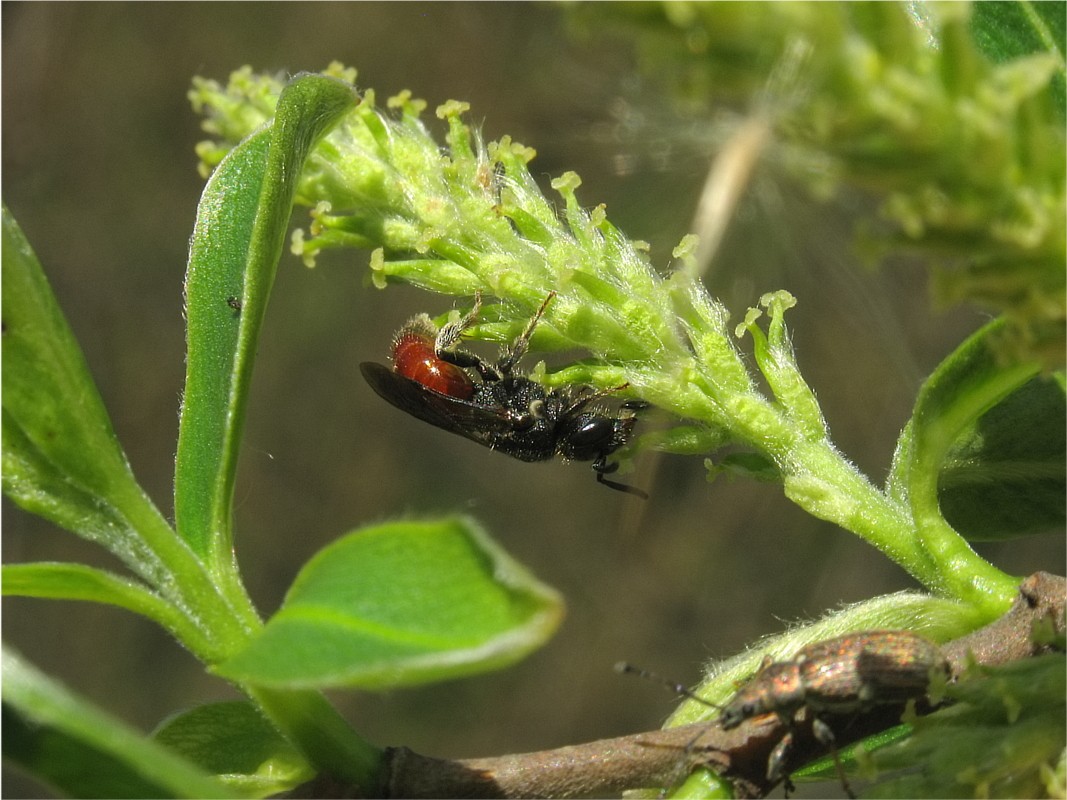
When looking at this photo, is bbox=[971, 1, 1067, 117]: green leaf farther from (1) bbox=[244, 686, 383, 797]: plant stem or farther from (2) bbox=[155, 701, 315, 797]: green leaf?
(2) bbox=[155, 701, 315, 797]: green leaf

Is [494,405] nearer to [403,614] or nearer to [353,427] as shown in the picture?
[403,614]

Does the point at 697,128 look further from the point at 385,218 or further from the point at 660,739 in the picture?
the point at 660,739

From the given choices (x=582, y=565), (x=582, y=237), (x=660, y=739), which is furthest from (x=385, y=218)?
(x=582, y=565)

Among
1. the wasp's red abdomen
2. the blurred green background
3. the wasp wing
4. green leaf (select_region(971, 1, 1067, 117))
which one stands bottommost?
the wasp wing

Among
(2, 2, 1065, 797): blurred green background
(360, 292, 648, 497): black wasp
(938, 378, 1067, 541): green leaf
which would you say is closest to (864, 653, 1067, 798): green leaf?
(938, 378, 1067, 541): green leaf

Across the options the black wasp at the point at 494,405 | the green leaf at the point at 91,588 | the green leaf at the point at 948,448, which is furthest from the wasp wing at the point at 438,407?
the green leaf at the point at 948,448

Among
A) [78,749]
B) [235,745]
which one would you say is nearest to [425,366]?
[235,745]
